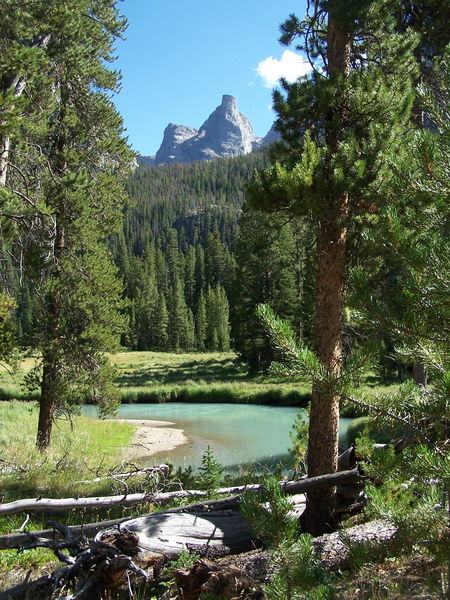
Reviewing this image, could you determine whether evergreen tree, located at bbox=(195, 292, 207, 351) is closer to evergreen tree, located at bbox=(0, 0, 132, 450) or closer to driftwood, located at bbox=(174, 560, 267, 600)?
evergreen tree, located at bbox=(0, 0, 132, 450)

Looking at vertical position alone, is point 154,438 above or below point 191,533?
below

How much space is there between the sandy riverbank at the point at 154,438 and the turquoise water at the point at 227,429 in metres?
0.41

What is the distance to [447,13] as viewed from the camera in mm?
9969

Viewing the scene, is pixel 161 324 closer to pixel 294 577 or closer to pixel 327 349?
pixel 327 349

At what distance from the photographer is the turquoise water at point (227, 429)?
17.2 meters

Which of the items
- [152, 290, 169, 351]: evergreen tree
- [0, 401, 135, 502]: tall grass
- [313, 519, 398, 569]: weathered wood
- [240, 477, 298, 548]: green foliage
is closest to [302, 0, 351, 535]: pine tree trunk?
[313, 519, 398, 569]: weathered wood

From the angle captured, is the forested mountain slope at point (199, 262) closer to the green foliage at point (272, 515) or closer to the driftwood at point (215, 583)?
the driftwood at point (215, 583)

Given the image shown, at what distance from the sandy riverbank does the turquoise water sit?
41 centimetres

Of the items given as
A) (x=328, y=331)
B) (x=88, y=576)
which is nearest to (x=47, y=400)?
(x=328, y=331)

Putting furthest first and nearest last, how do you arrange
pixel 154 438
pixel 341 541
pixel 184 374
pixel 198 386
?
1. pixel 184 374
2. pixel 198 386
3. pixel 154 438
4. pixel 341 541

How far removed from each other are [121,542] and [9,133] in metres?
5.39

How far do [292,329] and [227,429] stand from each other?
71.4 feet

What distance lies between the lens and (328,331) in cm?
605

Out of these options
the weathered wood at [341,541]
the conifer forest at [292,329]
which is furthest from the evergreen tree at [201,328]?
the weathered wood at [341,541]
